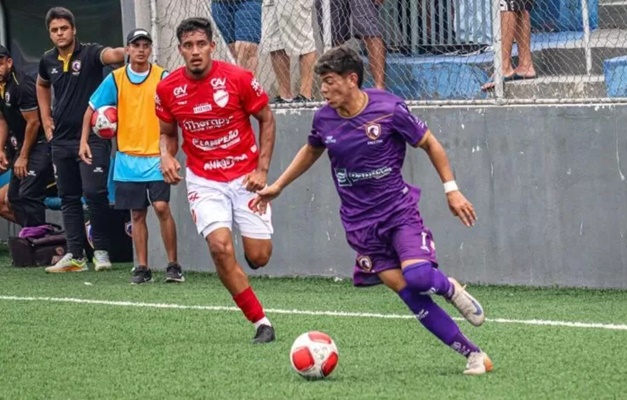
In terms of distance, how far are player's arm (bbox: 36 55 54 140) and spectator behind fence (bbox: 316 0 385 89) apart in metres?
2.77

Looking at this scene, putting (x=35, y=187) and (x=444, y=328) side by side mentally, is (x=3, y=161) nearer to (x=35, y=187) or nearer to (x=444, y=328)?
(x=35, y=187)

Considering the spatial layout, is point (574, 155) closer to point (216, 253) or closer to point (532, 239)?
point (532, 239)

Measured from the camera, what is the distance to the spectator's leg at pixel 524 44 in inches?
454

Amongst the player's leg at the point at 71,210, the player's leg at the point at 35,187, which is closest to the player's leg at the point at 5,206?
the player's leg at the point at 35,187

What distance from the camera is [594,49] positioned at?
1155 cm

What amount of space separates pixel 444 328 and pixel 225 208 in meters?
2.25

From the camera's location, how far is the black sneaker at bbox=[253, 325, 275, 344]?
874cm

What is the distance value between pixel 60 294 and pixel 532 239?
3931mm

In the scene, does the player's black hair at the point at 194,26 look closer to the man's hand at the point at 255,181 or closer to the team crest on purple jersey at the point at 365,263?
the man's hand at the point at 255,181

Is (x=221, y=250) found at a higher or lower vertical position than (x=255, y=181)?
lower

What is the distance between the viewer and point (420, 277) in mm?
7242

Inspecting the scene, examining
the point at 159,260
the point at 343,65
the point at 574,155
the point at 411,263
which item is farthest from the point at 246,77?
the point at 159,260

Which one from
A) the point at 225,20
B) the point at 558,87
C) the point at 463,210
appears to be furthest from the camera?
the point at 225,20

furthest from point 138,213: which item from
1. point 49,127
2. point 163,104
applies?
point 163,104
